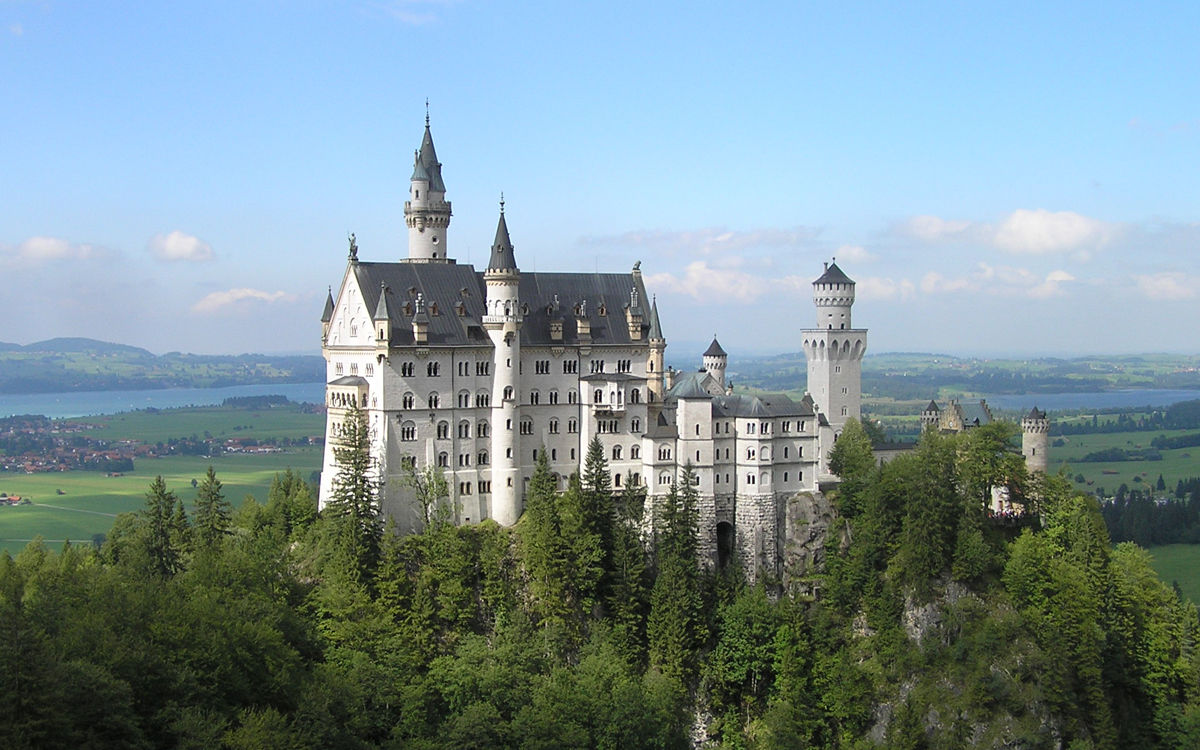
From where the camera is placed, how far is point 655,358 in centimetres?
8931

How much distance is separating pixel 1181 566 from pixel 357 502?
114 metres

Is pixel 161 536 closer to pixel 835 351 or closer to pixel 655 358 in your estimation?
pixel 655 358

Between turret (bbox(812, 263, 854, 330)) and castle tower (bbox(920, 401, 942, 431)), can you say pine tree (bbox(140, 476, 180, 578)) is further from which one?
castle tower (bbox(920, 401, 942, 431))

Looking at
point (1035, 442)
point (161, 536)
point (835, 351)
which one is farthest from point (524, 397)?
point (1035, 442)

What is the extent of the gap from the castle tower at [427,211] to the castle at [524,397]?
0.35 ft

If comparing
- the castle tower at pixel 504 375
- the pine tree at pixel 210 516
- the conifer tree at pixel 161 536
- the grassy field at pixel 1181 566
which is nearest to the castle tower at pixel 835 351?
the castle tower at pixel 504 375

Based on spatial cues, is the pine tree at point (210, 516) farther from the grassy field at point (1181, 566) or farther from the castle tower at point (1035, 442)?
the grassy field at point (1181, 566)

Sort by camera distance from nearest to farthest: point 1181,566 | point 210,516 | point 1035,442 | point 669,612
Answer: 1. point 669,612
2. point 210,516
3. point 1035,442
4. point 1181,566

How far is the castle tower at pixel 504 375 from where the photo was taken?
83.7 metres

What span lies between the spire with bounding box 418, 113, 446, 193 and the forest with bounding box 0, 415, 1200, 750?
21.6 meters

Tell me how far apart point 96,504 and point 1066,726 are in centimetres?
15008

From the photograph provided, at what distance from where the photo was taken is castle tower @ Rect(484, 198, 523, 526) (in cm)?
8369

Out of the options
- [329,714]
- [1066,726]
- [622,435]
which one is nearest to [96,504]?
[622,435]

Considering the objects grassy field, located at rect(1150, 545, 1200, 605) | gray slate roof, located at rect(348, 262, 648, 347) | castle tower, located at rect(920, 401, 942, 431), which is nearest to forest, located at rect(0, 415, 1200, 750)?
gray slate roof, located at rect(348, 262, 648, 347)
